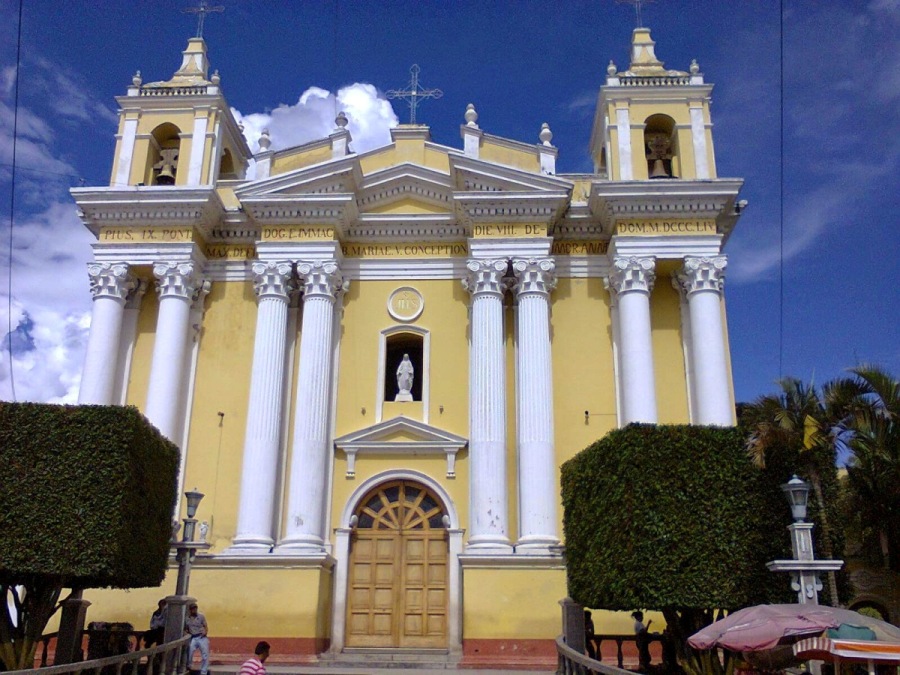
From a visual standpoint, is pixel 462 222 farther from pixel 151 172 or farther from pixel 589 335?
pixel 151 172

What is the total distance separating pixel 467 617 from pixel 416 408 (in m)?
4.94

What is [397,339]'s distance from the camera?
2103 cm

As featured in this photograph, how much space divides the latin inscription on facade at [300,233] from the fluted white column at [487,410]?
3.38m

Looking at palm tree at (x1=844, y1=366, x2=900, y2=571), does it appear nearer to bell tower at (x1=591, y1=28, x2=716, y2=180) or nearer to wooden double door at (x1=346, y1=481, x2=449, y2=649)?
bell tower at (x1=591, y1=28, x2=716, y2=180)

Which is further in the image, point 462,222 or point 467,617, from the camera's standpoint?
point 462,222

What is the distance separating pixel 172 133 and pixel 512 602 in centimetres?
1451

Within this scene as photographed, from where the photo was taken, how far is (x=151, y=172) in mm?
22469

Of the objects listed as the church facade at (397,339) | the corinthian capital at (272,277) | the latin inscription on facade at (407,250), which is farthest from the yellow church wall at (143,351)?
the latin inscription on facade at (407,250)

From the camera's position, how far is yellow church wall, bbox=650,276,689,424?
782 inches

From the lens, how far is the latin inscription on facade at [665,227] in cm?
2020

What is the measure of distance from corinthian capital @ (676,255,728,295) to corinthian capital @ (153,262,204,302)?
11.3 metres

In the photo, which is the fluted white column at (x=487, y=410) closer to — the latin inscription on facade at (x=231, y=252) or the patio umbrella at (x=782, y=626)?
the latin inscription on facade at (x=231, y=252)

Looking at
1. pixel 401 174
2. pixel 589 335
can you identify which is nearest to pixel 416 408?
pixel 589 335

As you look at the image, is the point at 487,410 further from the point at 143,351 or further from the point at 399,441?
the point at 143,351
